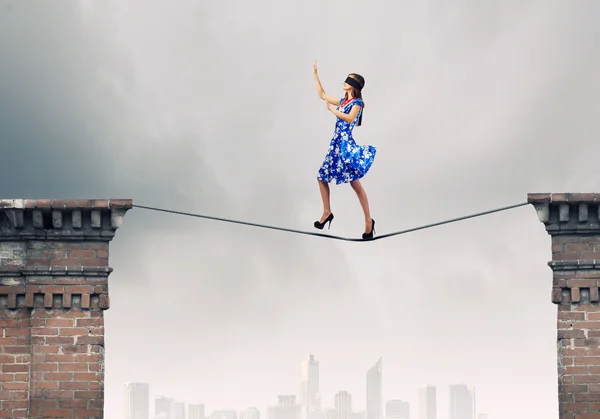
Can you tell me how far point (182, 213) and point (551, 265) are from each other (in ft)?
19.6

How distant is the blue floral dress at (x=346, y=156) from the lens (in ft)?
72.9

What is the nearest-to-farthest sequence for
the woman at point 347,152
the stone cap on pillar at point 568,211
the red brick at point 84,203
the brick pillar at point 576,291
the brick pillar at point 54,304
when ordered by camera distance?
the woman at point 347,152 < the brick pillar at point 576,291 < the stone cap on pillar at point 568,211 < the brick pillar at point 54,304 < the red brick at point 84,203

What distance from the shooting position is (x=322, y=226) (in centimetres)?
2258

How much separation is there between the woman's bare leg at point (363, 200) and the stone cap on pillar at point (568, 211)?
2680 mm

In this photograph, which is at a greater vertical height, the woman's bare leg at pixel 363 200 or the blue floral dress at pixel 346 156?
the blue floral dress at pixel 346 156

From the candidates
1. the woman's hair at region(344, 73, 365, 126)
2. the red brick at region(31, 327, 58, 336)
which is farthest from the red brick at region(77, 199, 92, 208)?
the woman's hair at region(344, 73, 365, 126)

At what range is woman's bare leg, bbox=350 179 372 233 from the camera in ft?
73.5

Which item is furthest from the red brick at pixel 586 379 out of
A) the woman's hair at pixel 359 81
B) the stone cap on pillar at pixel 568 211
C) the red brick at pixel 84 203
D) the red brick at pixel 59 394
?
the red brick at pixel 84 203

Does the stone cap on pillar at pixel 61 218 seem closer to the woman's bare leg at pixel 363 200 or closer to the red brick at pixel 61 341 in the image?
the red brick at pixel 61 341

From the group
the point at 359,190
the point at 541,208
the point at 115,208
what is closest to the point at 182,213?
the point at 115,208

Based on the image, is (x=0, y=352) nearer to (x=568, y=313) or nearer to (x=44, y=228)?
(x=44, y=228)

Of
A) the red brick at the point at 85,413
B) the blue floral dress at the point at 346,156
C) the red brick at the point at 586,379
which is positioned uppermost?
the blue floral dress at the point at 346,156

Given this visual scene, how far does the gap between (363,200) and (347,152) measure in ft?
2.65

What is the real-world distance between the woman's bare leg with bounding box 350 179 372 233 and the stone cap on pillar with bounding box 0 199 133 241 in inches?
147
